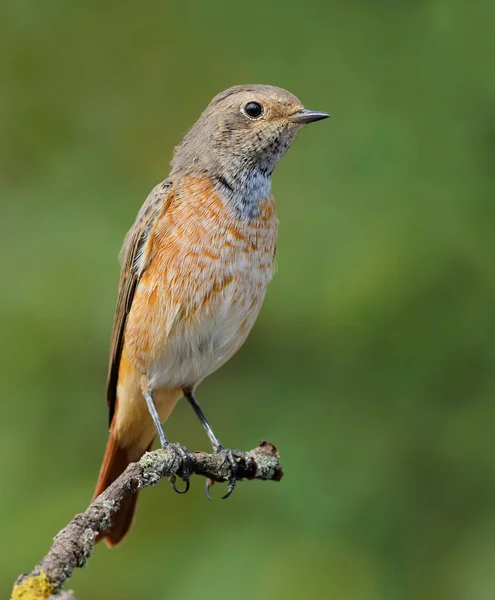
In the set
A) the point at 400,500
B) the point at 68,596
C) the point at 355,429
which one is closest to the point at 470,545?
the point at 400,500

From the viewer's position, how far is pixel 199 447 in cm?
509

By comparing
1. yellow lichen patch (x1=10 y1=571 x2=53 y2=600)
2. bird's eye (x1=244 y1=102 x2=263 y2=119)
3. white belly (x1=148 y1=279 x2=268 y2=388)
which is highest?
bird's eye (x1=244 y1=102 x2=263 y2=119)

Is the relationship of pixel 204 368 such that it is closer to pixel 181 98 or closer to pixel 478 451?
pixel 478 451

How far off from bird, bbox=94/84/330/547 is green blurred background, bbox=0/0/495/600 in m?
0.53

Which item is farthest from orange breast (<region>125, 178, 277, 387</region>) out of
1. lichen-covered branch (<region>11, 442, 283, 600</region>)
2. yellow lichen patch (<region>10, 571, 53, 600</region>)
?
yellow lichen patch (<region>10, 571, 53, 600</region>)

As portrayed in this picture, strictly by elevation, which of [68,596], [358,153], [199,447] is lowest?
[68,596]

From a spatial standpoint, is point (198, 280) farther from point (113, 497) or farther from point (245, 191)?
point (113, 497)

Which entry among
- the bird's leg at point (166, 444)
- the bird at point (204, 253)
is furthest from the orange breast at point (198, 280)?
the bird's leg at point (166, 444)

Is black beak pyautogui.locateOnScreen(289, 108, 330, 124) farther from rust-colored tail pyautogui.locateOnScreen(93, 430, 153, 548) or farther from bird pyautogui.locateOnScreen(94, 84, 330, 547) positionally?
rust-colored tail pyautogui.locateOnScreen(93, 430, 153, 548)

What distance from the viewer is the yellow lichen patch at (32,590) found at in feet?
7.09

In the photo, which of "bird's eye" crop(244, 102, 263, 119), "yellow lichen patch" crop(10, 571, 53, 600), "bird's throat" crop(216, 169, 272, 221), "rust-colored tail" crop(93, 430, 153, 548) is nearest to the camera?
"yellow lichen patch" crop(10, 571, 53, 600)

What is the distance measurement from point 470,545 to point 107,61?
3.67 m

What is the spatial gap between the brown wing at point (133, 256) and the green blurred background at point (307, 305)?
645 millimetres

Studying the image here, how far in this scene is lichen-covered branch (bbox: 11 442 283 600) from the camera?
2.21 meters
